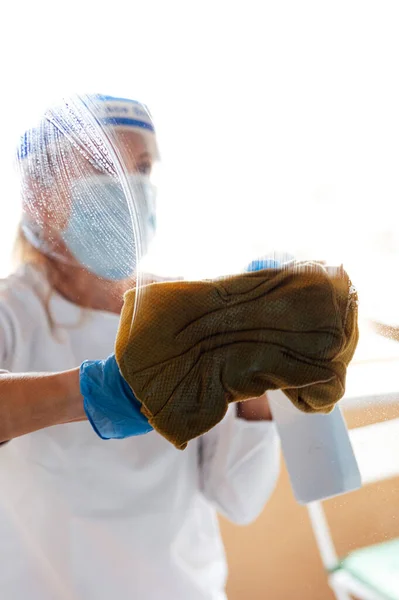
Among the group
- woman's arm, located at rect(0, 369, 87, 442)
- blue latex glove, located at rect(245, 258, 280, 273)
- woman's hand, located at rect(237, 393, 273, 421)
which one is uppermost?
blue latex glove, located at rect(245, 258, 280, 273)

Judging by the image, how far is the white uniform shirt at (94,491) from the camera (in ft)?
2.16

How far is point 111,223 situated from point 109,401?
5.4 inches

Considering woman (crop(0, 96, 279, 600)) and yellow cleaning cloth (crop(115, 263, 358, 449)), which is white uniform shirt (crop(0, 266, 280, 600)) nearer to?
woman (crop(0, 96, 279, 600))

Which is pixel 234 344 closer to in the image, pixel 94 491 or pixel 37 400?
pixel 37 400

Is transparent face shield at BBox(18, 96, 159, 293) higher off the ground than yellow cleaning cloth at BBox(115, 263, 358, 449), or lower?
higher

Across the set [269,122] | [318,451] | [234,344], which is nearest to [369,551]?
[318,451]

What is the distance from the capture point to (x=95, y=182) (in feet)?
1.72

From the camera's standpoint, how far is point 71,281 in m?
0.63

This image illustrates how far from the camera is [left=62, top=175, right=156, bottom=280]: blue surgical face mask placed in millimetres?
498

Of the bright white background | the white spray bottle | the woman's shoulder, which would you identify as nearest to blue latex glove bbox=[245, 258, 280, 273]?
the bright white background

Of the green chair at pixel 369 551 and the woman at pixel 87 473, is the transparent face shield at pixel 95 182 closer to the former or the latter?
the woman at pixel 87 473

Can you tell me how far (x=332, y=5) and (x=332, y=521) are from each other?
1.21 ft

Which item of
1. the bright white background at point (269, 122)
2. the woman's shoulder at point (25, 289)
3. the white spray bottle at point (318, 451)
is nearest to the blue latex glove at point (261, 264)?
the bright white background at point (269, 122)

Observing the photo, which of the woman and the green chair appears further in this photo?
the woman
